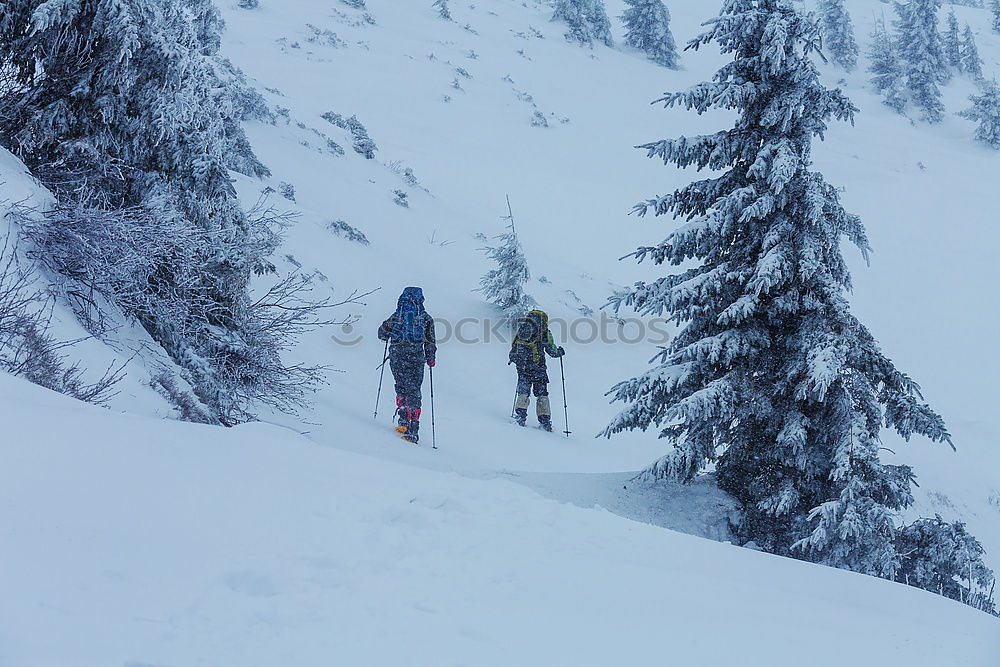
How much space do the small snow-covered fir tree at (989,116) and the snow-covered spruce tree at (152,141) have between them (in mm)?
48705

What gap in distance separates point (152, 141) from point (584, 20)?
50259mm

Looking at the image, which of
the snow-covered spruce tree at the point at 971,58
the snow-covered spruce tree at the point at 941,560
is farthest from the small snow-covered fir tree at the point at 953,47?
the snow-covered spruce tree at the point at 941,560

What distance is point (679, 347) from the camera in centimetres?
712

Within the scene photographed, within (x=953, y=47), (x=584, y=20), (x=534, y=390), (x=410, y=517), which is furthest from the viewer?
(x=953, y=47)

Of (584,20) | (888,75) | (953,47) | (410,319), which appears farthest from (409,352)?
(953,47)

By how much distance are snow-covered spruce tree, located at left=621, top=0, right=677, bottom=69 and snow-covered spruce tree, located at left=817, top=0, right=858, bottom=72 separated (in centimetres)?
1272

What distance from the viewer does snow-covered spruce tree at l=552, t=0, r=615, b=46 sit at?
166 feet

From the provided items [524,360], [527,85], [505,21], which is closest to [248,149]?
[524,360]

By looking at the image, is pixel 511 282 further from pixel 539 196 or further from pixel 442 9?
pixel 442 9

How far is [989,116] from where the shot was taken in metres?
41.7

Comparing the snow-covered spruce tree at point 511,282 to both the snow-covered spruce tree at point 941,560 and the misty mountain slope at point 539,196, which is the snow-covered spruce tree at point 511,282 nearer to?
the misty mountain slope at point 539,196

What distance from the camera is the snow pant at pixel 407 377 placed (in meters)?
9.34

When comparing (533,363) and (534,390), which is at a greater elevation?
(533,363)

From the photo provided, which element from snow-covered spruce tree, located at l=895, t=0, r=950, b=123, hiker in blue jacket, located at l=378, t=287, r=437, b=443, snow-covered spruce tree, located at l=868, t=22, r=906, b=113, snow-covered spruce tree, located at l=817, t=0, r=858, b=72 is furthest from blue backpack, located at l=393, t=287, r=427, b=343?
snow-covered spruce tree, located at l=817, t=0, r=858, b=72
